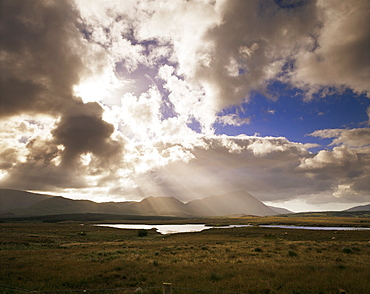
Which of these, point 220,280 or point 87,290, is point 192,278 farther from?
point 87,290

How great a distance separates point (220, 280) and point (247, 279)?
1962 mm

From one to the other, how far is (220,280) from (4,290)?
49.0 feet

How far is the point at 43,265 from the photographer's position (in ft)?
74.2

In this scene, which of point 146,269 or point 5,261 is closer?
point 146,269

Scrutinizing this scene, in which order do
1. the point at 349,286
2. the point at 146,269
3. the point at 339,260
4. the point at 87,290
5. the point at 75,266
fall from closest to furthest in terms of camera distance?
the point at 349,286
the point at 87,290
the point at 146,269
the point at 75,266
the point at 339,260

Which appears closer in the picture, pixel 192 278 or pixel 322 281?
pixel 322 281

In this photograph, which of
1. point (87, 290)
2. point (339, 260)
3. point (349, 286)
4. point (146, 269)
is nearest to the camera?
point (349, 286)

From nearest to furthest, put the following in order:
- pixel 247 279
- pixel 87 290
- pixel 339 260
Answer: pixel 87 290, pixel 247 279, pixel 339 260

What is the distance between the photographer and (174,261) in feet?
82.5

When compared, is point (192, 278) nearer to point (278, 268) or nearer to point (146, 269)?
point (146, 269)

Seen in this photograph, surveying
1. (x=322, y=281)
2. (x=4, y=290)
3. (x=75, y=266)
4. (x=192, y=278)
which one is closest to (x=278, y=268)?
(x=322, y=281)

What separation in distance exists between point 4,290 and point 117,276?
25.0 feet

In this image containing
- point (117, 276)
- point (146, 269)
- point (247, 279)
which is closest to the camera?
point (247, 279)

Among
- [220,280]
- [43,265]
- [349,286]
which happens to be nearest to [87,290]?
[220,280]
